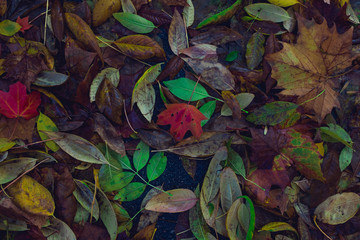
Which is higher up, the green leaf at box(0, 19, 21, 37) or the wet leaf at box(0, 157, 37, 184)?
the green leaf at box(0, 19, 21, 37)

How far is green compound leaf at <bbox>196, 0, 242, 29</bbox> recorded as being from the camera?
1234mm

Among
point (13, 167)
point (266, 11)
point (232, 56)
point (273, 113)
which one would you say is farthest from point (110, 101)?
point (266, 11)

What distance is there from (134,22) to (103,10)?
0.14m

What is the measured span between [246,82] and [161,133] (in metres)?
0.43

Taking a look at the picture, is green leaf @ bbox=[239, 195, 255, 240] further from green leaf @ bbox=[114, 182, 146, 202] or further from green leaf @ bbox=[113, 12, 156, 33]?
green leaf @ bbox=[113, 12, 156, 33]

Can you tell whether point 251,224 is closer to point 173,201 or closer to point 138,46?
point 173,201

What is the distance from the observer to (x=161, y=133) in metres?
1.21

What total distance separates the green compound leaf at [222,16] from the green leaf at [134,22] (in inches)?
8.6

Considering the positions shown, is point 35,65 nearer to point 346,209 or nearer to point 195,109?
point 195,109

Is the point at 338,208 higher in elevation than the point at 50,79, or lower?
lower

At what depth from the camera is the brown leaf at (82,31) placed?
3.86ft

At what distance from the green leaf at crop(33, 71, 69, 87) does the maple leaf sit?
2.79 ft

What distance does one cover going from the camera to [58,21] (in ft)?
3.89

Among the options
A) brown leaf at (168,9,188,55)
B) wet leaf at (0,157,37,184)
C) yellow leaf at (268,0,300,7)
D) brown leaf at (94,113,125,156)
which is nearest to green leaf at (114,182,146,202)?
brown leaf at (94,113,125,156)
